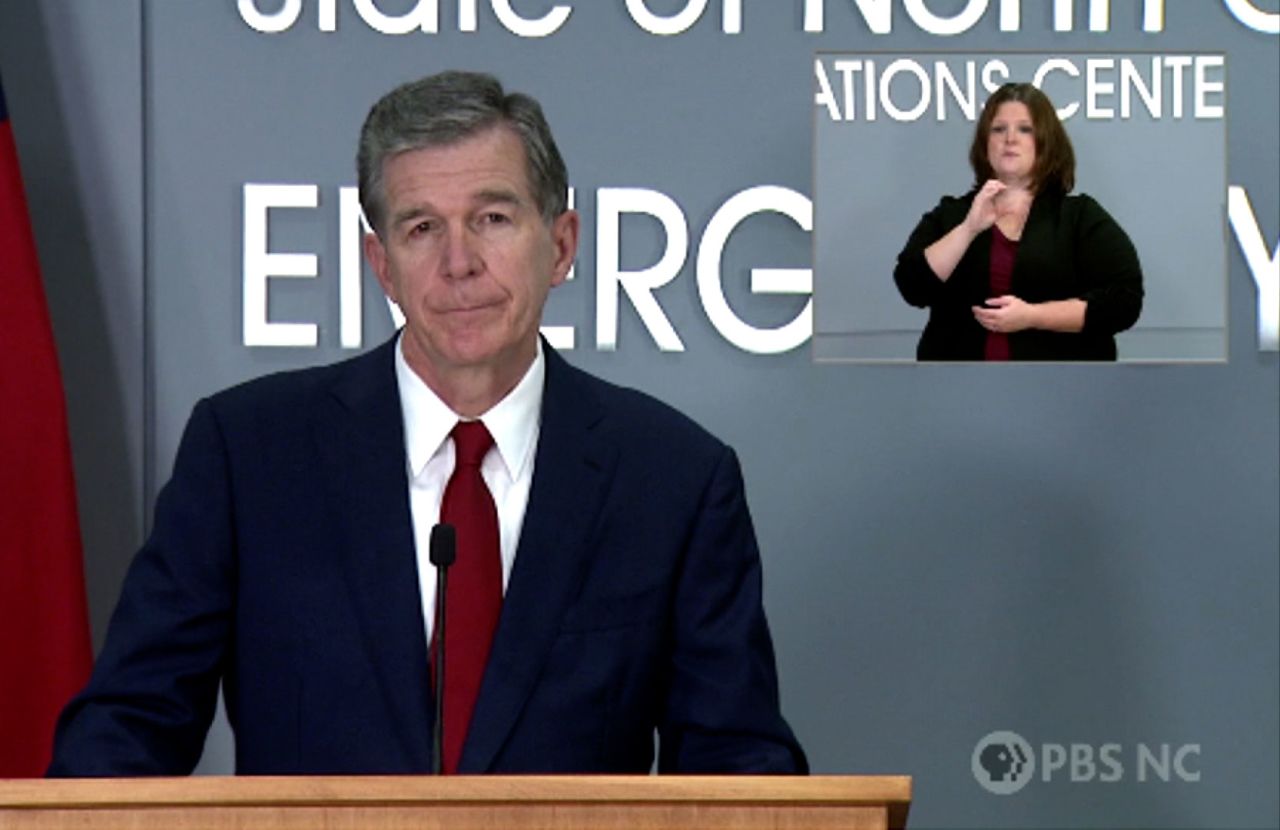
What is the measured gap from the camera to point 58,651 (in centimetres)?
325

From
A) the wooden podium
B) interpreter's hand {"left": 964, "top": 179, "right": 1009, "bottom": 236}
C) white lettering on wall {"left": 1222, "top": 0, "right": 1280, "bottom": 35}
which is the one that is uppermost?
white lettering on wall {"left": 1222, "top": 0, "right": 1280, "bottom": 35}

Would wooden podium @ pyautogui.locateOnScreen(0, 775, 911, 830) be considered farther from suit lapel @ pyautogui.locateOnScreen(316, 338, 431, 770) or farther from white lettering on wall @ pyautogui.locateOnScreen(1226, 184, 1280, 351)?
white lettering on wall @ pyautogui.locateOnScreen(1226, 184, 1280, 351)

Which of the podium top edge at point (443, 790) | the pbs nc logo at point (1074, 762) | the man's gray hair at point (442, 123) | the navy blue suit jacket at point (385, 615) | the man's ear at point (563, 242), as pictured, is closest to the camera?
the podium top edge at point (443, 790)

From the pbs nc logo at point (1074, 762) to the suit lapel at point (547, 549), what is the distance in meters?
1.26

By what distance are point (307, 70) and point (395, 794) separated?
2.08 meters

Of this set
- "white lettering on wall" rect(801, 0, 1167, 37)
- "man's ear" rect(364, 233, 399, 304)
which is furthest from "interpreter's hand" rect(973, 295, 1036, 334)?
"man's ear" rect(364, 233, 399, 304)

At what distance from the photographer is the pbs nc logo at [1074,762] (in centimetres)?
343

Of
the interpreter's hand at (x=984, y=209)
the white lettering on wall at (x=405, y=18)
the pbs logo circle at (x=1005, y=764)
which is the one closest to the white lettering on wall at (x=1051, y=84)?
the interpreter's hand at (x=984, y=209)

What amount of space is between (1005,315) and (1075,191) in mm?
234

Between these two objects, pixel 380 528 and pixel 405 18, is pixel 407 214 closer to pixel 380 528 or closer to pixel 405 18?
pixel 380 528

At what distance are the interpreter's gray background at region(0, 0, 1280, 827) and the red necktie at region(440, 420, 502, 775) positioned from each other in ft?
3.58

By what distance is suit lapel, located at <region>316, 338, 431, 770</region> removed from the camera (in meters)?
2.26

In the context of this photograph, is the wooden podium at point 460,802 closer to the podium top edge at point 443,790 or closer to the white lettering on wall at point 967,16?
the podium top edge at point 443,790

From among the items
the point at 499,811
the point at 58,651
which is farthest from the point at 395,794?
the point at 58,651
